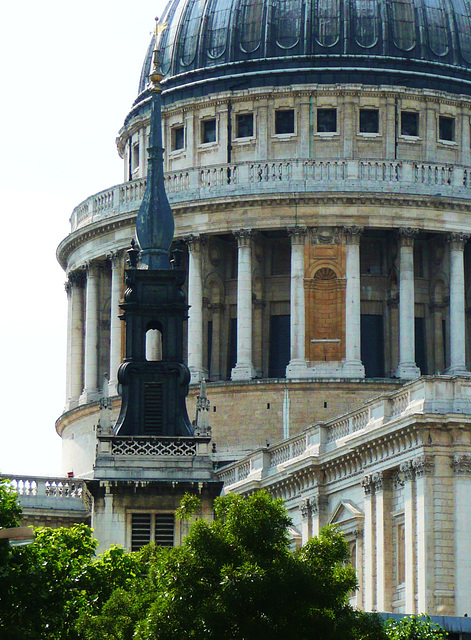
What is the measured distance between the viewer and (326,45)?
108 m

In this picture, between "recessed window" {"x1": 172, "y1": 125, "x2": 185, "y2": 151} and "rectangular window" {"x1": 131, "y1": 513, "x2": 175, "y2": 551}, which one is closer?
"rectangular window" {"x1": 131, "y1": 513, "x2": 175, "y2": 551}

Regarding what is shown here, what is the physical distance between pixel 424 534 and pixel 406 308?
29.5 meters

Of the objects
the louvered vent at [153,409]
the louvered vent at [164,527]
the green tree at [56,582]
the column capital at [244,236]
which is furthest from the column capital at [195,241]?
the green tree at [56,582]

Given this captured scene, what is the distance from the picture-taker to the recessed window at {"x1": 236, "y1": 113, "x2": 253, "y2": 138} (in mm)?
108312

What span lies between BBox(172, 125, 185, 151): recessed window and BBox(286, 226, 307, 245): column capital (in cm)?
927

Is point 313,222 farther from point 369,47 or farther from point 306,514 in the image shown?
point 306,514

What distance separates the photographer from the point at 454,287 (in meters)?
103

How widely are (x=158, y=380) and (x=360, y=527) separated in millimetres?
8209

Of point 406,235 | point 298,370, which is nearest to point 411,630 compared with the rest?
point 298,370

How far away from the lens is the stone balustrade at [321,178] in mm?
103375

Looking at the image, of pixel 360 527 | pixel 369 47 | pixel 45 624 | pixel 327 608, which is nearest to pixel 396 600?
pixel 360 527

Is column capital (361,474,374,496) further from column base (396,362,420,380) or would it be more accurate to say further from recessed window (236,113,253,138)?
recessed window (236,113,253,138)

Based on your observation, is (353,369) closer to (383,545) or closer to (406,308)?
(406,308)

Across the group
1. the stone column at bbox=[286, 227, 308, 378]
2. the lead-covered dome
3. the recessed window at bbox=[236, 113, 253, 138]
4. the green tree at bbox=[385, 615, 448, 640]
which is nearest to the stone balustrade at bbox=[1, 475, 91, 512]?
the stone column at bbox=[286, 227, 308, 378]
